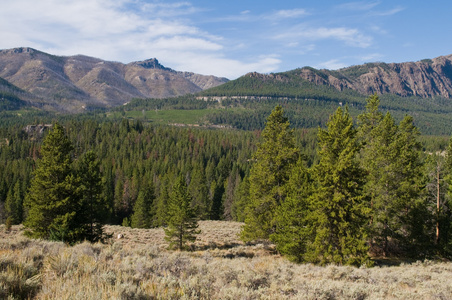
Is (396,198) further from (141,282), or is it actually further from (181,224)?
(141,282)

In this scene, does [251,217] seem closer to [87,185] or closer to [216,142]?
[87,185]

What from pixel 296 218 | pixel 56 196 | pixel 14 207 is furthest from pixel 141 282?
pixel 14 207

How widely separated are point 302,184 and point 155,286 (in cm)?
1454

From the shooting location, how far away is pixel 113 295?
18.3ft

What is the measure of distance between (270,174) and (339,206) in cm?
597

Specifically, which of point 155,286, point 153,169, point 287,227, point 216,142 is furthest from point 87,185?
point 216,142

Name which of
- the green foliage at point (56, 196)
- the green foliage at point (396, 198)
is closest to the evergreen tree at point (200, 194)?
the green foliage at point (56, 196)

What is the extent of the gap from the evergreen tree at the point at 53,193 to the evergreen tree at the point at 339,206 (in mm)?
18129

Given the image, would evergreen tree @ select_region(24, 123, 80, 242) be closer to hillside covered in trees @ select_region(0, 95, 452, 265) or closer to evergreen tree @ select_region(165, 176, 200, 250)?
hillside covered in trees @ select_region(0, 95, 452, 265)

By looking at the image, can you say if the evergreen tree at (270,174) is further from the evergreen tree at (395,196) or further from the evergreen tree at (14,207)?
the evergreen tree at (14,207)

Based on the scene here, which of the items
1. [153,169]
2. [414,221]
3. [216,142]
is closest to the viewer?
[414,221]

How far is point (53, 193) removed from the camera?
70.1 feet

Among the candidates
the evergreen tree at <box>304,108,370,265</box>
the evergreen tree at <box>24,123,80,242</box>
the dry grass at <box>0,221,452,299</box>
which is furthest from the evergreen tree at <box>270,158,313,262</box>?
the evergreen tree at <box>24,123,80,242</box>

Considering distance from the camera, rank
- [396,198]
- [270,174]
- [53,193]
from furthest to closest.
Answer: [270,174] → [53,193] → [396,198]
